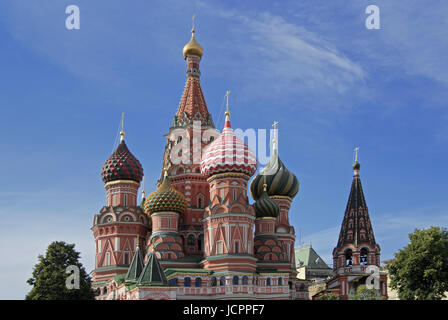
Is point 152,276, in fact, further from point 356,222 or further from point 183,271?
point 356,222

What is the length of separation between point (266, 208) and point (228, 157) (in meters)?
5.55

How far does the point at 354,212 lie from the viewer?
2304 inches

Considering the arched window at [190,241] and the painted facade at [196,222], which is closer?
the painted facade at [196,222]

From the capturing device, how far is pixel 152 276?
4159 cm

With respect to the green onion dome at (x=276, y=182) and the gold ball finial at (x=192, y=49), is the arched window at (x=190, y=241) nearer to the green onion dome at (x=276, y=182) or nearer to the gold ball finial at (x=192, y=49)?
the green onion dome at (x=276, y=182)

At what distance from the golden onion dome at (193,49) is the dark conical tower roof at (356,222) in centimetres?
1755

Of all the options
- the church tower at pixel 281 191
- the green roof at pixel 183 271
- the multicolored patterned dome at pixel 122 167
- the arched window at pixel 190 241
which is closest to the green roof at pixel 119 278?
the green roof at pixel 183 271

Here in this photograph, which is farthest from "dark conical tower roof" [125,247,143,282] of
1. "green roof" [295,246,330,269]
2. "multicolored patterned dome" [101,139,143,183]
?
"green roof" [295,246,330,269]

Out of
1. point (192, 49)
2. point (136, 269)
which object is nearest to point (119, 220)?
point (136, 269)

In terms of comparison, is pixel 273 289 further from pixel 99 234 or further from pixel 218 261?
pixel 99 234

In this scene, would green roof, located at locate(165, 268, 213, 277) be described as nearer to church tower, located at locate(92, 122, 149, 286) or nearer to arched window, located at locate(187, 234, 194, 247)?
church tower, located at locate(92, 122, 149, 286)

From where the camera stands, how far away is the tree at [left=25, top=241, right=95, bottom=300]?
37.8m

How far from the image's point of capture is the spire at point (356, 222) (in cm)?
5753
